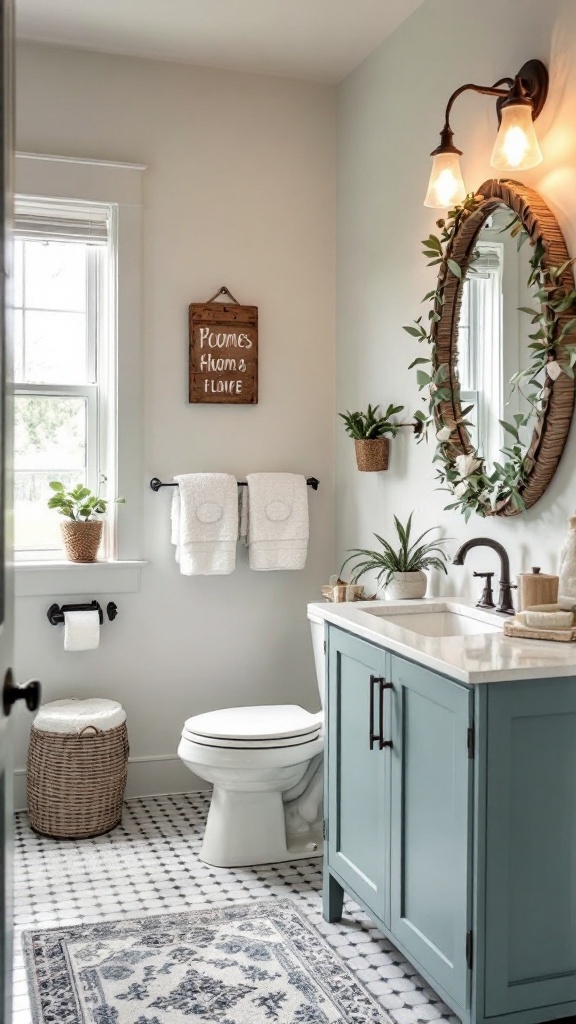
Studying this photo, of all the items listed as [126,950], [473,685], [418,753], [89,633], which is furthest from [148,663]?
[473,685]

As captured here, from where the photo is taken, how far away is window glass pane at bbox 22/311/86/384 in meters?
3.40

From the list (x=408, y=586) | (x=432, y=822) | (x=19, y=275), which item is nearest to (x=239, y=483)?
(x=408, y=586)

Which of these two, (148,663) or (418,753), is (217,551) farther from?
(418,753)

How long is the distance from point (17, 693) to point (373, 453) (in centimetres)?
204

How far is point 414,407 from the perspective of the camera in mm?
3029

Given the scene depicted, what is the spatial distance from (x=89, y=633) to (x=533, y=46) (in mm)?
2219

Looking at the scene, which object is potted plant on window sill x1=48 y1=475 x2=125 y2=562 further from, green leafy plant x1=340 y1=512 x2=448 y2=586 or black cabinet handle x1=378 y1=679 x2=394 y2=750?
black cabinet handle x1=378 y1=679 x2=394 y2=750

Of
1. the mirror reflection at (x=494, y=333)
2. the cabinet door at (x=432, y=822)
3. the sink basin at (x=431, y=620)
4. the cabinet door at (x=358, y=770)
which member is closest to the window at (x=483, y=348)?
the mirror reflection at (x=494, y=333)

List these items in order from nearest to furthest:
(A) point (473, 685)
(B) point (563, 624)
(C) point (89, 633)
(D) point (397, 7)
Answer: (A) point (473, 685), (B) point (563, 624), (D) point (397, 7), (C) point (89, 633)

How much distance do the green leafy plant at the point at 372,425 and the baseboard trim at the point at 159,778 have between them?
1372 millimetres

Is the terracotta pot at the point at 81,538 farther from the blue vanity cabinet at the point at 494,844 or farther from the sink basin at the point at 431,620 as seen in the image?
the blue vanity cabinet at the point at 494,844

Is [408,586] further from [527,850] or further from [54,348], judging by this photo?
[54,348]

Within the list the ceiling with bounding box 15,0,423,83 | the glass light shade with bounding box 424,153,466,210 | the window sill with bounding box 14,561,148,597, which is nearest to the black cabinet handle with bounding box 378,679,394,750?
the glass light shade with bounding box 424,153,466,210

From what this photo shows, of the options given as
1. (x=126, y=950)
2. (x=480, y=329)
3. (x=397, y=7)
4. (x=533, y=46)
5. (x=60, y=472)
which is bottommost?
(x=126, y=950)
